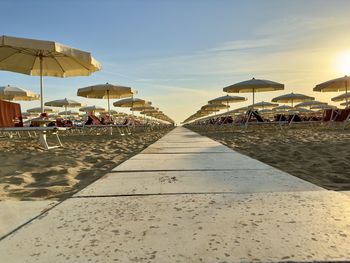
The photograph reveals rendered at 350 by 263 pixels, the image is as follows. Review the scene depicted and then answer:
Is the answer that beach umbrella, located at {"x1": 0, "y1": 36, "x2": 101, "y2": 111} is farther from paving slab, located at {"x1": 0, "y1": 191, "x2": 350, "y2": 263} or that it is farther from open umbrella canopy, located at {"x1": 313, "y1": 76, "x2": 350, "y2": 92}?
open umbrella canopy, located at {"x1": 313, "y1": 76, "x2": 350, "y2": 92}

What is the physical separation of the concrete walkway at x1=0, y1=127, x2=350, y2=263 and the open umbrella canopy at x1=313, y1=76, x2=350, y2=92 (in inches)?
510

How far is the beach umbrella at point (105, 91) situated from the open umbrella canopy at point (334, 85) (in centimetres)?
875

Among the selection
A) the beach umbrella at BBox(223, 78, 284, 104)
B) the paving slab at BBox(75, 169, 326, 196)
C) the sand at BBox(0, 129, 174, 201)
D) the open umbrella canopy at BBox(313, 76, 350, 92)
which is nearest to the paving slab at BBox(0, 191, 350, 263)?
the paving slab at BBox(75, 169, 326, 196)

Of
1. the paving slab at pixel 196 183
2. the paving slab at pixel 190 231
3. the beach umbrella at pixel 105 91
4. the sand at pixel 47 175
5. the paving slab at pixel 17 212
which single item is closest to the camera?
the paving slab at pixel 190 231

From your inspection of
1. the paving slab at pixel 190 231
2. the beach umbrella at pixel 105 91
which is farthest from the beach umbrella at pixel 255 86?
the paving slab at pixel 190 231

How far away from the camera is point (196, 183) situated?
8.40ft

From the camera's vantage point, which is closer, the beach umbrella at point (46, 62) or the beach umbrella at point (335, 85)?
the beach umbrella at point (46, 62)

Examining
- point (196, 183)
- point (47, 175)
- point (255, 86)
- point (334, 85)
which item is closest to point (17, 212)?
point (196, 183)

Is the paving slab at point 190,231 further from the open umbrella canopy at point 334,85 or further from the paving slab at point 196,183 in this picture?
the open umbrella canopy at point 334,85

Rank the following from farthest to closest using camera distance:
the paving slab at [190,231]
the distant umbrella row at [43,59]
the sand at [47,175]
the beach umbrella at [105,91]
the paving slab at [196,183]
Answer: the beach umbrella at [105,91] → the distant umbrella row at [43,59] → the sand at [47,175] → the paving slab at [196,183] → the paving slab at [190,231]

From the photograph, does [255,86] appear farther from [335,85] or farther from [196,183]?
[196,183]

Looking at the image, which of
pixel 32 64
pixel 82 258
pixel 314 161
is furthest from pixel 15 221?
pixel 32 64

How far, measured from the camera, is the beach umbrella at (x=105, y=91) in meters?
12.2

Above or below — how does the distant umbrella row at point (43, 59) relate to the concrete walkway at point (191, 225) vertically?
above
